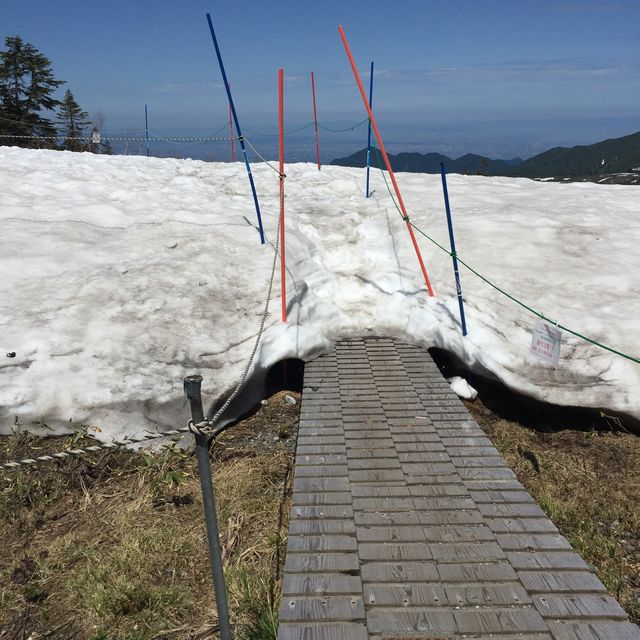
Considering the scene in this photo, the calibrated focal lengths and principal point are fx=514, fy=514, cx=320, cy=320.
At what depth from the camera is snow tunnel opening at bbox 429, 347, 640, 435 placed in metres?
7.53

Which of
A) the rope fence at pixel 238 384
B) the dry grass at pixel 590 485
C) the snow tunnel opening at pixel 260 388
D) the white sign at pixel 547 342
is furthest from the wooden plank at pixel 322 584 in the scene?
the white sign at pixel 547 342

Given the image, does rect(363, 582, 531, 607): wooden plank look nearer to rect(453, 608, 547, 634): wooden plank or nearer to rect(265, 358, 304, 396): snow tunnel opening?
rect(453, 608, 547, 634): wooden plank

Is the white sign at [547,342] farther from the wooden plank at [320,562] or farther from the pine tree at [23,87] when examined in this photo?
the pine tree at [23,87]

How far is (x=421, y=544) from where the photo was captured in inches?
179

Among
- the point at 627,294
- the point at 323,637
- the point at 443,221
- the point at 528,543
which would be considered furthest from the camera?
the point at 443,221

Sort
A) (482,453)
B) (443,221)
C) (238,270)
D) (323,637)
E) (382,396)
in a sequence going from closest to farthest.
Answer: (323,637)
(482,453)
(382,396)
(238,270)
(443,221)

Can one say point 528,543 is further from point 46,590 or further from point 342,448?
point 46,590

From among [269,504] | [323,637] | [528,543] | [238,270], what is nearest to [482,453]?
[528,543]

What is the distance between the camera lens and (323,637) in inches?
143

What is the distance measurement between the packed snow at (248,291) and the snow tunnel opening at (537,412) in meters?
0.29

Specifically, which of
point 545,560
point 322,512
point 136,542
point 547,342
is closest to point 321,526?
point 322,512

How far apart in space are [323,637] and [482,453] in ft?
10.2

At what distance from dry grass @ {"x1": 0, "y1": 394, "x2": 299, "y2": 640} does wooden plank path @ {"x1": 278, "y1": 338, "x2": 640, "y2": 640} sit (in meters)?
0.63

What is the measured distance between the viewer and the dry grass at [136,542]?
457 centimetres
